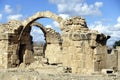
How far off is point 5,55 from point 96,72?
6492 millimetres

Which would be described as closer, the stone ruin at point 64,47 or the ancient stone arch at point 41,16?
the stone ruin at point 64,47

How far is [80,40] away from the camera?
1611cm

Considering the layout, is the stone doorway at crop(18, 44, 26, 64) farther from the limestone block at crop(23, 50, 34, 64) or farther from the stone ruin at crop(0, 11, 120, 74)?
the limestone block at crop(23, 50, 34, 64)

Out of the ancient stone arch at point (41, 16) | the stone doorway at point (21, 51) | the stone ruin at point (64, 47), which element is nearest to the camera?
the stone ruin at point (64, 47)

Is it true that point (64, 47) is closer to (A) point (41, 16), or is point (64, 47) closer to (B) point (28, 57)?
(A) point (41, 16)

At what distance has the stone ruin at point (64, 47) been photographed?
52.1 ft

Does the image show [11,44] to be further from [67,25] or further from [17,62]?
[67,25]

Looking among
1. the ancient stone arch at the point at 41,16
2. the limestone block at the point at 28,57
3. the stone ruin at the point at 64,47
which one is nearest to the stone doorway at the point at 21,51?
the stone ruin at the point at 64,47

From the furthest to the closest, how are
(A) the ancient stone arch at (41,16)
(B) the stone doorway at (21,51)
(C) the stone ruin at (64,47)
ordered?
(B) the stone doorway at (21,51)
(A) the ancient stone arch at (41,16)
(C) the stone ruin at (64,47)

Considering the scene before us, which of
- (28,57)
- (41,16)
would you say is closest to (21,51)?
(28,57)

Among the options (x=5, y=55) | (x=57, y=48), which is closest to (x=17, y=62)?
(x=5, y=55)

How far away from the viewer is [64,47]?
56.2ft

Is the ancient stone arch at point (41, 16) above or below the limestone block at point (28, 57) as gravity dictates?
above

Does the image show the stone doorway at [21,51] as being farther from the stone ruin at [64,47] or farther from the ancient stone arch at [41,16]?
the ancient stone arch at [41,16]
